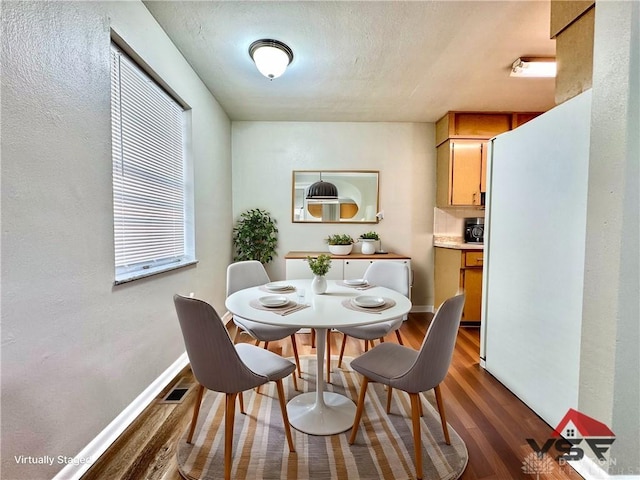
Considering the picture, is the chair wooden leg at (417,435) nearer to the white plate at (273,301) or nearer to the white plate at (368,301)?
the white plate at (368,301)

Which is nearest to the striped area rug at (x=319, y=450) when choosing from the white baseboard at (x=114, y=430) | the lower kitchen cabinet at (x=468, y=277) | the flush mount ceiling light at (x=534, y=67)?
the white baseboard at (x=114, y=430)

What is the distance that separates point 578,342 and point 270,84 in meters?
3.04

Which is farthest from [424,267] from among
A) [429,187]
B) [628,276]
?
[628,276]

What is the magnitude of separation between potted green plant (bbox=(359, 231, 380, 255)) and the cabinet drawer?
1060 mm

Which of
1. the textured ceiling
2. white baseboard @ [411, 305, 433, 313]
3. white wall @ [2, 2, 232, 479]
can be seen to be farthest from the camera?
white baseboard @ [411, 305, 433, 313]

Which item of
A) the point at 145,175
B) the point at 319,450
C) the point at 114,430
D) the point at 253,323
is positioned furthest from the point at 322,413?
the point at 145,175

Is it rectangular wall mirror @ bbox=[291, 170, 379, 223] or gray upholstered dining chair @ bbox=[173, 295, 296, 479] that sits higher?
rectangular wall mirror @ bbox=[291, 170, 379, 223]

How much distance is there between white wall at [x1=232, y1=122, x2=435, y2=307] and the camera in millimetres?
3799

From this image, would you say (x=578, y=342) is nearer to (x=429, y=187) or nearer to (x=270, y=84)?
(x=429, y=187)

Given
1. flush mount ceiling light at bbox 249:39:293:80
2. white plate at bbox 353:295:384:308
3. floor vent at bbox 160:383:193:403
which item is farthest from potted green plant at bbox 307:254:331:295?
flush mount ceiling light at bbox 249:39:293:80

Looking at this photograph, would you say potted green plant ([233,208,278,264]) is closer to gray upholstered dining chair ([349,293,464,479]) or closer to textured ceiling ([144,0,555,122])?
textured ceiling ([144,0,555,122])

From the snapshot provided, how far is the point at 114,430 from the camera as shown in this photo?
4.89 feet

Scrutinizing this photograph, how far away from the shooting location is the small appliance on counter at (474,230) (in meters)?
3.78

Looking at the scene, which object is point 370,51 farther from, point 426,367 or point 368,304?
point 426,367
